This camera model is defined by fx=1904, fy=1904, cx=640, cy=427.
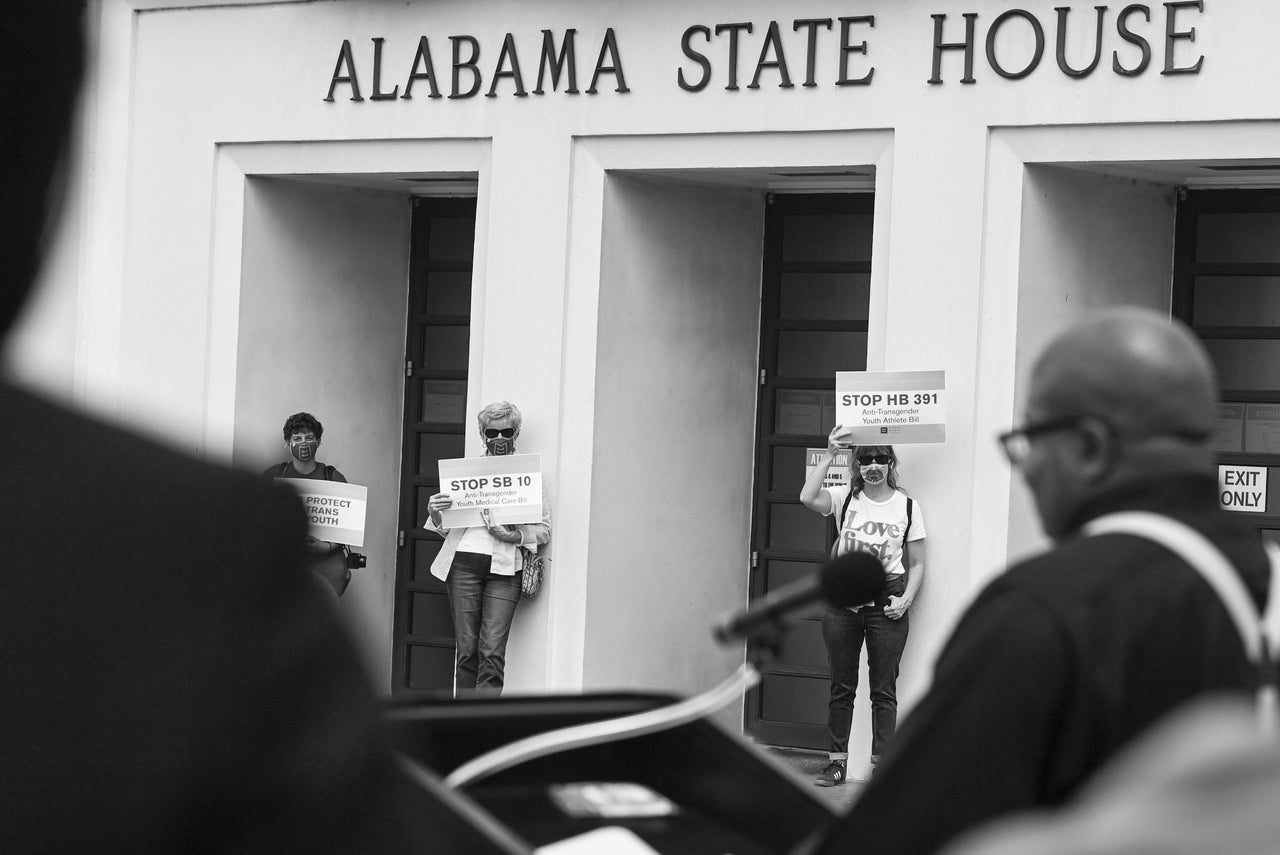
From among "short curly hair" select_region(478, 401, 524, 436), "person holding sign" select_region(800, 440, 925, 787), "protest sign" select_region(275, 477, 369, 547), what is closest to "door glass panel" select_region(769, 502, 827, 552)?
"person holding sign" select_region(800, 440, 925, 787)

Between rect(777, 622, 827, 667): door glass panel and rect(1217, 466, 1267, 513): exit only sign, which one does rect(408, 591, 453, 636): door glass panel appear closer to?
rect(777, 622, 827, 667): door glass panel

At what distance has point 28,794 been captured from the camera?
716 millimetres

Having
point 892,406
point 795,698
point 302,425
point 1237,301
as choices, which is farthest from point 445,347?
point 1237,301

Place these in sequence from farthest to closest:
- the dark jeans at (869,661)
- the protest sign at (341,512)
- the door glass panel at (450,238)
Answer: the door glass panel at (450,238)
the protest sign at (341,512)
the dark jeans at (869,661)

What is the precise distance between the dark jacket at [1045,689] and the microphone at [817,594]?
31 centimetres

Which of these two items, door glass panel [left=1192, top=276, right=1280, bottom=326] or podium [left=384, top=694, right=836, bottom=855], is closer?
podium [left=384, top=694, right=836, bottom=855]

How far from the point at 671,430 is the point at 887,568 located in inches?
A: 98.0

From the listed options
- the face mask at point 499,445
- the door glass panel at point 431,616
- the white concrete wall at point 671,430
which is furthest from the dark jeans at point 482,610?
the door glass panel at point 431,616

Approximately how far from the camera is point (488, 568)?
1296 cm

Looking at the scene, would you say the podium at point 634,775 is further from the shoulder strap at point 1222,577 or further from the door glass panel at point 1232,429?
the door glass panel at point 1232,429

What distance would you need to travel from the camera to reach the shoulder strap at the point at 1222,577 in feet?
9.30

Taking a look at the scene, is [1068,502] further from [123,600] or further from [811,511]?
[811,511]

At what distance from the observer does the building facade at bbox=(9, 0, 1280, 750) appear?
11727mm

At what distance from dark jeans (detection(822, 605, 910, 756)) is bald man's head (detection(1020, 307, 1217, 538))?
850 cm
